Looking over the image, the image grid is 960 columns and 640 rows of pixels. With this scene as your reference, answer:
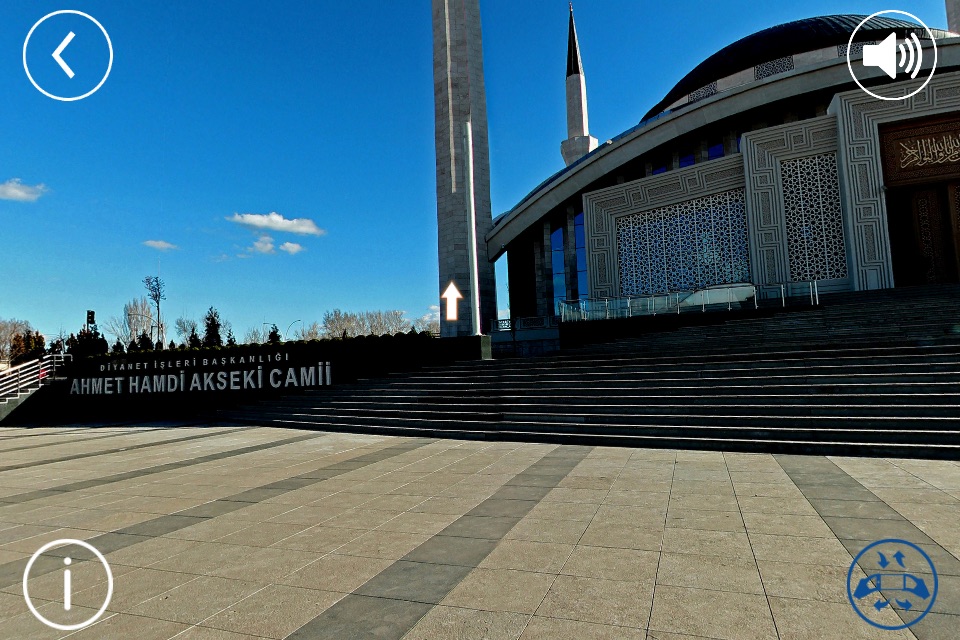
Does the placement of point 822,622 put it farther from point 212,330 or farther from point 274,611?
point 212,330

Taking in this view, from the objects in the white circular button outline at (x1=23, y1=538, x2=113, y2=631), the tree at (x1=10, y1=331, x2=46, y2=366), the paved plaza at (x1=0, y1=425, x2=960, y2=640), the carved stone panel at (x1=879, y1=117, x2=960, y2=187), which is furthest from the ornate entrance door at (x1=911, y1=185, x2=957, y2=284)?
the tree at (x1=10, y1=331, x2=46, y2=366)

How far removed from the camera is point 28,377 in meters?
24.3

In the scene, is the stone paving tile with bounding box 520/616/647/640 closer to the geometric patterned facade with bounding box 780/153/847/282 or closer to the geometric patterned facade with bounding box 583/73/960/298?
the geometric patterned facade with bounding box 583/73/960/298

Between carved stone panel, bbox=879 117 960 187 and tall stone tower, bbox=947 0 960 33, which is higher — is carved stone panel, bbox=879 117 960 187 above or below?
below

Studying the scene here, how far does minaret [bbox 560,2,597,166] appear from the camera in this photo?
44.2 meters

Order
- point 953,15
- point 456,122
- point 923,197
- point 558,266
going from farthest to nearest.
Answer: point 558,266
point 953,15
point 456,122
point 923,197

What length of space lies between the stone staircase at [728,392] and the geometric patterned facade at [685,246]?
24.1ft

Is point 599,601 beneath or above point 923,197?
beneath

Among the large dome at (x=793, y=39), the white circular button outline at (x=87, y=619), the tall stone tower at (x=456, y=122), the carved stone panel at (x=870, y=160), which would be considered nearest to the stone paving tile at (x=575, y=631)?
the white circular button outline at (x=87, y=619)

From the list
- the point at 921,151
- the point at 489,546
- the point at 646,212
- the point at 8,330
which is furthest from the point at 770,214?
the point at 8,330

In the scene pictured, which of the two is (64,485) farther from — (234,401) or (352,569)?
(234,401)

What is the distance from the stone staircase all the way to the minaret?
97.1 ft

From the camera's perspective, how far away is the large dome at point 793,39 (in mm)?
31359

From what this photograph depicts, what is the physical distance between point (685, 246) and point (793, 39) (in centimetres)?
1677
